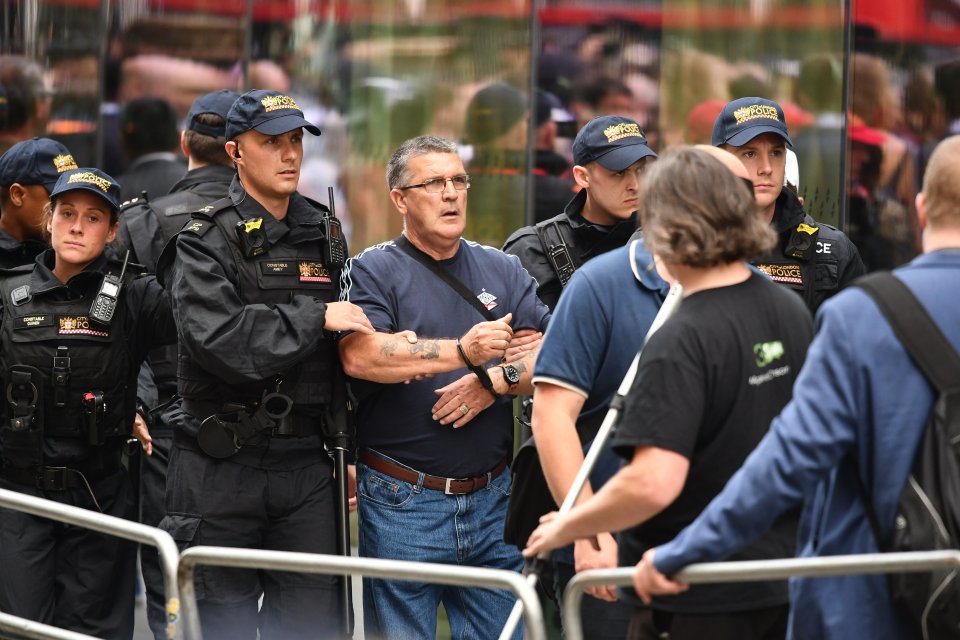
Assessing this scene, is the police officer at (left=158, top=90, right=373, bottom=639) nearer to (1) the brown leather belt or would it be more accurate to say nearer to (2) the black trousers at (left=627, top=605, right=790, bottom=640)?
(1) the brown leather belt

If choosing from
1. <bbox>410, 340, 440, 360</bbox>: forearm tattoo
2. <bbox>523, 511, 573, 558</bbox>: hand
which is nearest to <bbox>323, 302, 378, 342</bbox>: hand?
<bbox>410, 340, 440, 360</bbox>: forearm tattoo

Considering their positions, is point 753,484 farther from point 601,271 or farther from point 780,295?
point 601,271

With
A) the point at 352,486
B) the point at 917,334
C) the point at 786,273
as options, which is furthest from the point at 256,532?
the point at 917,334

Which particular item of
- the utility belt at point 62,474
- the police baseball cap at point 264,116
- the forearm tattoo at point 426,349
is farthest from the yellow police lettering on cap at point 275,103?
the utility belt at point 62,474

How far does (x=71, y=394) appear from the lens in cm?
520

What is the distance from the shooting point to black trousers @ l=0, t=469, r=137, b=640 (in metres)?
5.12

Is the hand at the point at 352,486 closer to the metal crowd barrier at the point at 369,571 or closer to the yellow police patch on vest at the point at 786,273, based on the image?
the metal crowd barrier at the point at 369,571

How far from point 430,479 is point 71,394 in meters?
1.46

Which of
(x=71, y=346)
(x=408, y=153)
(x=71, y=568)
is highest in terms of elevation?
(x=408, y=153)

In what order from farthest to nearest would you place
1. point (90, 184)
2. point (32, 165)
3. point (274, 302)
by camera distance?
point (32, 165), point (90, 184), point (274, 302)

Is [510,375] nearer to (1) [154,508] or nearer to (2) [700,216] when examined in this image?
(2) [700,216]

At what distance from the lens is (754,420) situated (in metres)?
3.38

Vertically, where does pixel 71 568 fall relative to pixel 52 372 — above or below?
below

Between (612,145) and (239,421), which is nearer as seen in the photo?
(239,421)
